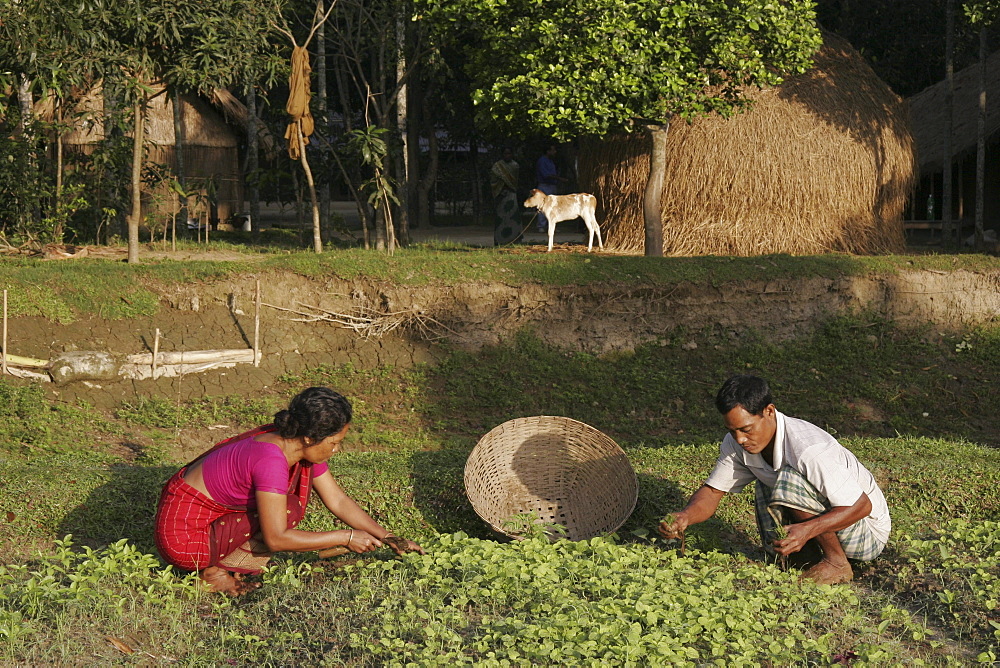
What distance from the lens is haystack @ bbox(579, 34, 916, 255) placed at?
537 inches

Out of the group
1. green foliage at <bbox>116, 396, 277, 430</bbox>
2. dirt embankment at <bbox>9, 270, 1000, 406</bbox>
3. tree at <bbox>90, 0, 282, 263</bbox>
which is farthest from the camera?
tree at <bbox>90, 0, 282, 263</bbox>

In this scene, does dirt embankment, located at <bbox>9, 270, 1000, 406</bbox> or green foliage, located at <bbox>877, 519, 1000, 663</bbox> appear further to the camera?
dirt embankment, located at <bbox>9, 270, 1000, 406</bbox>

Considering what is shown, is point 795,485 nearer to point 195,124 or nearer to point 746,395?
point 746,395

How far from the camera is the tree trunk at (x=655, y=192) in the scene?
12750 mm

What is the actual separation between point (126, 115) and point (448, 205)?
43.4 feet

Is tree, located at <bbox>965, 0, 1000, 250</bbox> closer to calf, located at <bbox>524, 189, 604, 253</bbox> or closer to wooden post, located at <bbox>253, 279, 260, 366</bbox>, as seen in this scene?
calf, located at <bbox>524, 189, 604, 253</bbox>

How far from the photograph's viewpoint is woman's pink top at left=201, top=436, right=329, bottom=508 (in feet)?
14.8

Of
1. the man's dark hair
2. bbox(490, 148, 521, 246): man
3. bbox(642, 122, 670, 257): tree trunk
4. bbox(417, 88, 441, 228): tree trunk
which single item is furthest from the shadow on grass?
bbox(417, 88, 441, 228): tree trunk

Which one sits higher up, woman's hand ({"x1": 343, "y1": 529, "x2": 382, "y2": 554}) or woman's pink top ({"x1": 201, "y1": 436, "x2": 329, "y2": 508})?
woman's pink top ({"x1": 201, "y1": 436, "x2": 329, "y2": 508})

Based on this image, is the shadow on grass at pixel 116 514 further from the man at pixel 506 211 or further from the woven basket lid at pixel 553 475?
the man at pixel 506 211

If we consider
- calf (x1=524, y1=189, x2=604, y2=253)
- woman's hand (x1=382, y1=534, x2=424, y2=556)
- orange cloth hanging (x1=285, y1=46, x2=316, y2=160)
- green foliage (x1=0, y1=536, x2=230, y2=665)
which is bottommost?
green foliage (x1=0, y1=536, x2=230, y2=665)

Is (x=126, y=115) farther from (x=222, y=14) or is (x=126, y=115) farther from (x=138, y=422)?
(x=138, y=422)

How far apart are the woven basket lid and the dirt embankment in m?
4.03

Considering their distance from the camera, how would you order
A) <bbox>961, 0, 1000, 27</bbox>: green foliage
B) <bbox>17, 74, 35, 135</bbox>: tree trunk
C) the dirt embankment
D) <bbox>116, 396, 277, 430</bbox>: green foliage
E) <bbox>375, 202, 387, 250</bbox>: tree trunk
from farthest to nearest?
<bbox>375, 202, 387, 250</bbox>: tree trunk, <bbox>961, 0, 1000, 27</bbox>: green foliage, <bbox>17, 74, 35, 135</bbox>: tree trunk, the dirt embankment, <bbox>116, 396, 277, 430</bbox>: green foliage
